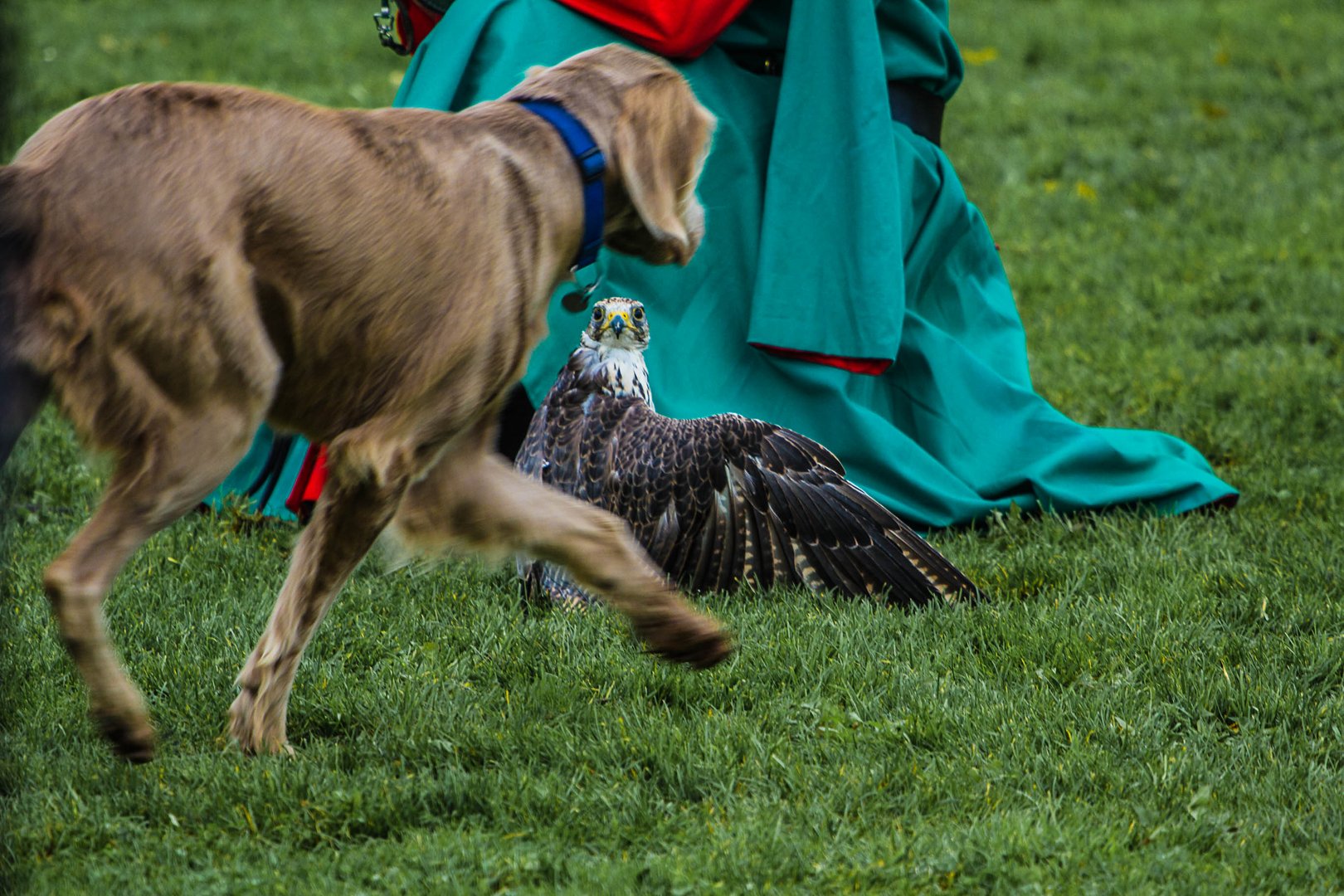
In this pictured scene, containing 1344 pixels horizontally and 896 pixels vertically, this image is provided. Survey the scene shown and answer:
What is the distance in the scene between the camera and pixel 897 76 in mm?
5070

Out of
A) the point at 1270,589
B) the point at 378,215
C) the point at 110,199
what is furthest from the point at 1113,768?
the point at 110,199

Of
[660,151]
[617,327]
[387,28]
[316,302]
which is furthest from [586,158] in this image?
[387,28]

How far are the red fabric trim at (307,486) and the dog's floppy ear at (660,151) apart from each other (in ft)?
6.77

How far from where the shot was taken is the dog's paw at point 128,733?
94.3 inches

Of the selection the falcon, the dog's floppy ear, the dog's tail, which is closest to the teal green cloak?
the falcon

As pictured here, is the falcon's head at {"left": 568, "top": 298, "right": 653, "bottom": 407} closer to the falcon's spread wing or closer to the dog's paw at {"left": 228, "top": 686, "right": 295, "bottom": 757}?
the falcon's spread wing

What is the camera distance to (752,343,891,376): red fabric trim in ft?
15.4

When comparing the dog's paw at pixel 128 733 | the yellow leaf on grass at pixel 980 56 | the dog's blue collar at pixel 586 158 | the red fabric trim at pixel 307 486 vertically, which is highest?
the dog's blue collar at pixel 586 158

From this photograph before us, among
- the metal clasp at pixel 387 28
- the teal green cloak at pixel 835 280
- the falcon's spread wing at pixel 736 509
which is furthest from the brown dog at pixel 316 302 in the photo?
the metal clasp at pixel 387 28

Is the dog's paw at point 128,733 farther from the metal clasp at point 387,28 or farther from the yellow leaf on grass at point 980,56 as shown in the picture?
the yellow leaf on grass at point 980,56

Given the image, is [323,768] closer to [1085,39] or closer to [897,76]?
[897,76]

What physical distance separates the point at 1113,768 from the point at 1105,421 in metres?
3.10

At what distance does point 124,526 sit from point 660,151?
123cm

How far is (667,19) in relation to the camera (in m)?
4.34
